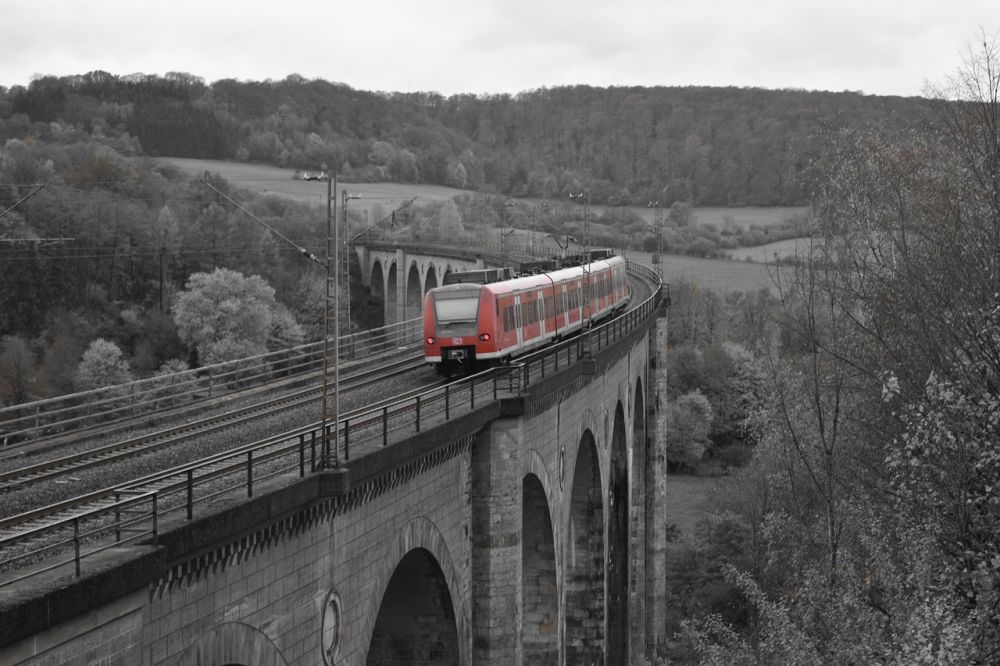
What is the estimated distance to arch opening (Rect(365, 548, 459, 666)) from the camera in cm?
1928

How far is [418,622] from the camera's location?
64.4 ft

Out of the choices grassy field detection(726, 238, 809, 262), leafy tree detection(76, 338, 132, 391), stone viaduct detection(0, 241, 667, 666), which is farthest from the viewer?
grassy field detection(726, 238, 809, 262)

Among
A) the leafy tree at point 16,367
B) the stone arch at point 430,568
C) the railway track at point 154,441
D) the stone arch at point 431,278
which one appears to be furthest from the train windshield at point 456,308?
the stone arch at point 431,278

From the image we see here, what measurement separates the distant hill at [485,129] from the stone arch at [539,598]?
269 ft

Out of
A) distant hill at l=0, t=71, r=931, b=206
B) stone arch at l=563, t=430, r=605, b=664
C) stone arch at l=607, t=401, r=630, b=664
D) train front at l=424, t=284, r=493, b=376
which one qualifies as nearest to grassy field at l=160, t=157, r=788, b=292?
distant hill at l=0, t=71, r=931, b=206

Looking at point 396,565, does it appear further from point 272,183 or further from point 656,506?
point 272,183

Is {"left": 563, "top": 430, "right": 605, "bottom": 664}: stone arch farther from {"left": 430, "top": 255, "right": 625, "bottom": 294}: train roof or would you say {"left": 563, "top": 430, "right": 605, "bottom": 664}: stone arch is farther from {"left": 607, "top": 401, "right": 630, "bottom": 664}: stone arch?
{"left": 430, "top": 255, "right": 625, "bottom": 294}: train roof

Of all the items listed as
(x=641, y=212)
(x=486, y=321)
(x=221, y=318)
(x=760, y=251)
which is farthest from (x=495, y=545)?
(x=641, y=212)

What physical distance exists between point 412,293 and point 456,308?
68675mm

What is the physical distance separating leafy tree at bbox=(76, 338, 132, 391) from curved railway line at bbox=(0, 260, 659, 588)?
38.4m

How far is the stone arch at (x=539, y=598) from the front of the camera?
2622 centimetres

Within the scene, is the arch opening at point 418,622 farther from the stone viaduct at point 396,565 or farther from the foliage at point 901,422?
the foliage at point 901,422

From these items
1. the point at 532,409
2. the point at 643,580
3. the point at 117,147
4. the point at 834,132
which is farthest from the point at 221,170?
the point at 532,409

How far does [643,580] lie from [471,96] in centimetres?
13750
